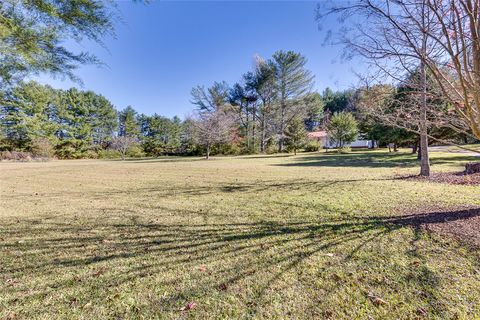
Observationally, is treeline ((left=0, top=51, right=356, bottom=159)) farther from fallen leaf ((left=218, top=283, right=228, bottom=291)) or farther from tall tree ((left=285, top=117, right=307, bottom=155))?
fallen leaf ((left=218, top=283, right=228, bottom=291))

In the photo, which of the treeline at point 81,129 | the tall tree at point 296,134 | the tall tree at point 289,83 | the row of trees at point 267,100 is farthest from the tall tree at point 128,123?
the tall tree at point 296,134

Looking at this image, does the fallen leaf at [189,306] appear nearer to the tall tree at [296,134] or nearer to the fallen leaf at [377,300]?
the fallen leaf at [377,300]

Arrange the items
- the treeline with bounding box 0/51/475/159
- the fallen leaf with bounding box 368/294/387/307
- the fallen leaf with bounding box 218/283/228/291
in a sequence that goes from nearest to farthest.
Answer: the fallen leaf with bounding box 368/294/387/307, the fallen leaf with bounding box 218/283/228/291, the treeline with bounding box 0/51/475/159

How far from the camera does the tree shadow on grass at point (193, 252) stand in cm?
245

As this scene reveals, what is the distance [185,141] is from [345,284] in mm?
43176

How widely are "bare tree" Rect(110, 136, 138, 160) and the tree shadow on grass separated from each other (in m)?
39.2

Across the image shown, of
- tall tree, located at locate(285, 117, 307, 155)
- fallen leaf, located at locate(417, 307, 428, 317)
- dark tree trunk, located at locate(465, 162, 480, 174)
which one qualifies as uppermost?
tall tree, located at locate(285, 117, 307, 155)

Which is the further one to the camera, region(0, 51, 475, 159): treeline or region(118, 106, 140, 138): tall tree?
region(118, 106, 140, 138): tall tree

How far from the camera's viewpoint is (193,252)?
322cm

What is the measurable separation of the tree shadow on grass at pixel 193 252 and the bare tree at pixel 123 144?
39.2m

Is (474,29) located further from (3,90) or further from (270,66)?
(270,66)

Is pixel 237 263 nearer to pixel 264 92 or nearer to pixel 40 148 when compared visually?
pixel 264 92

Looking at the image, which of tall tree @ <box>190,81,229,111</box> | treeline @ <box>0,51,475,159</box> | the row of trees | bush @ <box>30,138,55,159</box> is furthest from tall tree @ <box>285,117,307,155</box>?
bush @ <box>30,138,55,159</box>

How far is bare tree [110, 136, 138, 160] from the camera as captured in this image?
4031cm
